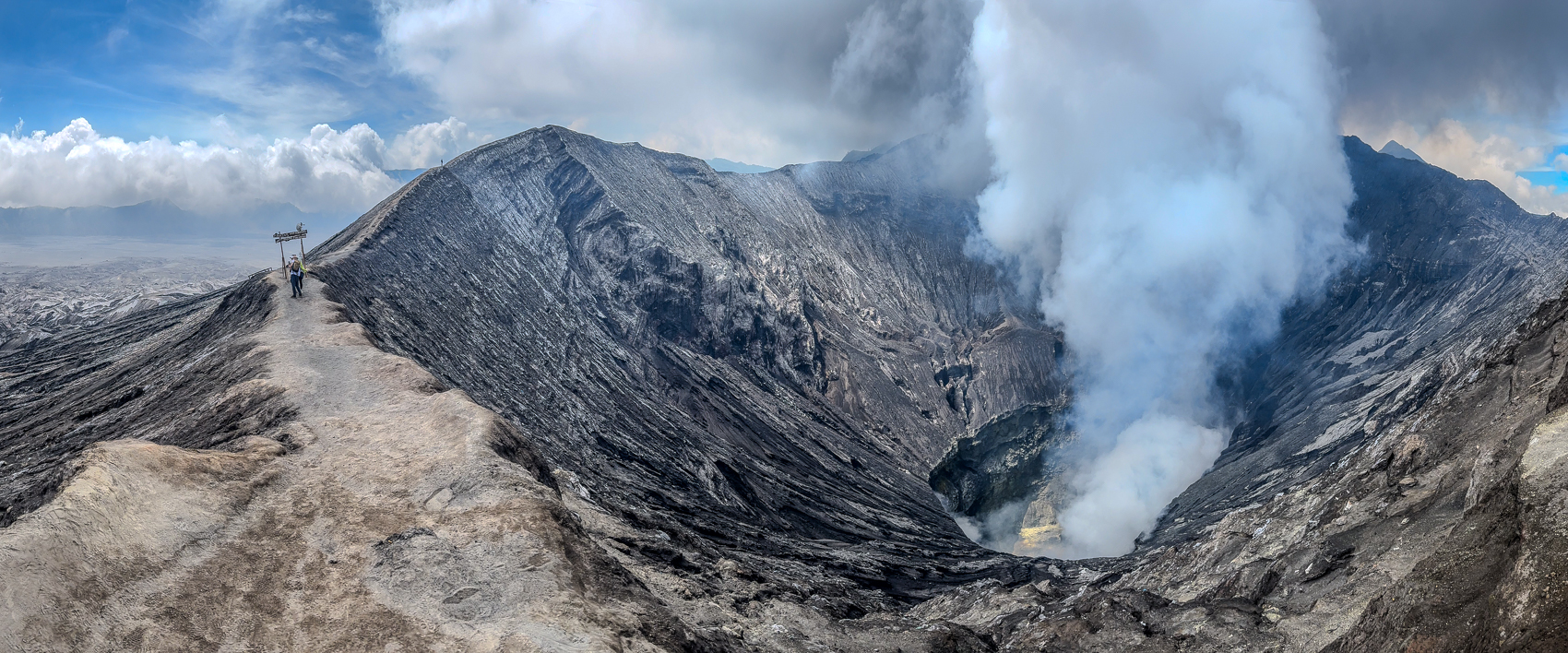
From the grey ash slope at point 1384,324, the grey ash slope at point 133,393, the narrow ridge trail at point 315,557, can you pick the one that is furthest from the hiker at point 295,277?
the grey ash slope at point 1384,324

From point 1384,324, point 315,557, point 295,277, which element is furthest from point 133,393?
point 1384,324

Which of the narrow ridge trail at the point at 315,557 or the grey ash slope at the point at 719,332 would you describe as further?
the grey ash slope at the point at 719,332

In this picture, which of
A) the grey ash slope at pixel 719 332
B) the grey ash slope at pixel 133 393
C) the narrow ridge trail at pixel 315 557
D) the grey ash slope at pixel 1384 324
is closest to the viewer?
the narrow ridge trail at pixel 315 557

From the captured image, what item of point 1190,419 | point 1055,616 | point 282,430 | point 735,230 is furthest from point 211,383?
point 1190,419

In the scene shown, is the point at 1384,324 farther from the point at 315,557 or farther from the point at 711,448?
the point at 315,557

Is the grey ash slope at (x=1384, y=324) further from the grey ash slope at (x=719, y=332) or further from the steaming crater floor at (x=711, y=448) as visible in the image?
the grey ash slope at (x=719, y=332)
